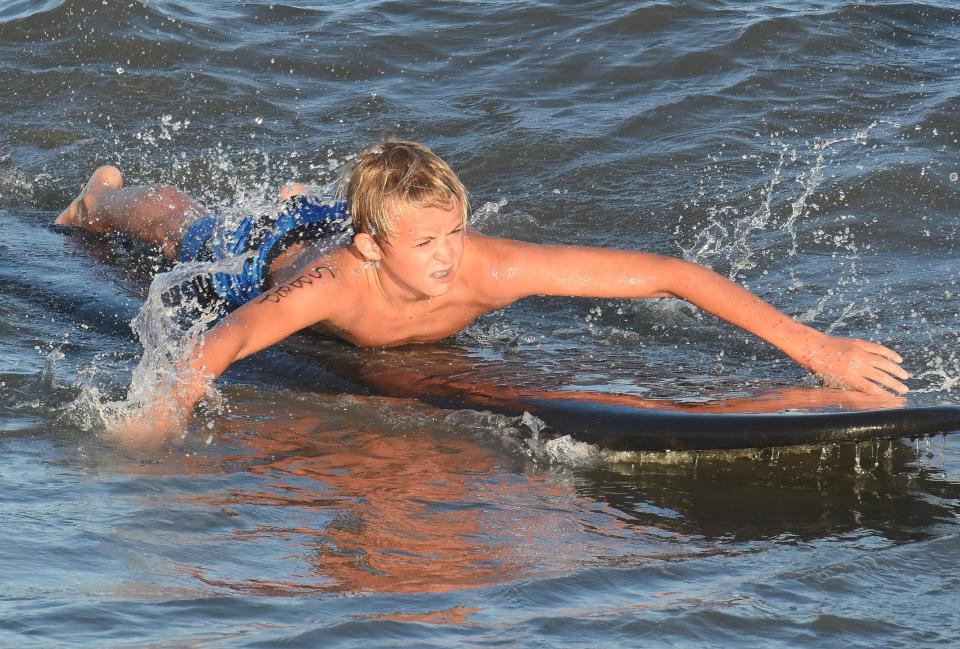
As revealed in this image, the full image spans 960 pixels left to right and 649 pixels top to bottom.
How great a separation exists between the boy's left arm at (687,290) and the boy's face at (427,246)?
29 cm

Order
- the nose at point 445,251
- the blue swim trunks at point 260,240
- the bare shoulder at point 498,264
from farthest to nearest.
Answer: the blue swim trunks at point 260,240, the bare shoulder at point 498,264, the nose at point 445,251

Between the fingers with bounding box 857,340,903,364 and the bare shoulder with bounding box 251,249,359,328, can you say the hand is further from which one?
the bare shoulder with bounding box 251,249,359,328

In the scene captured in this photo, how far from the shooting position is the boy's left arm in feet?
15.3

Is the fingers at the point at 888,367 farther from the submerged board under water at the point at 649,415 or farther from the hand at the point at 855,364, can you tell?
the submerged board under water at the point at 649,415

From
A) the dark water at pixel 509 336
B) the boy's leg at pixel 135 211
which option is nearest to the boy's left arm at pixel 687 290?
the dark water at pixel 509 336

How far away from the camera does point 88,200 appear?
7.23 metres

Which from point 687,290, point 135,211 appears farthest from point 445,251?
point 135,211

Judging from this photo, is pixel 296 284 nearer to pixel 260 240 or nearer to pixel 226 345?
pixel 226 345

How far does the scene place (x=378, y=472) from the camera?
174 inches

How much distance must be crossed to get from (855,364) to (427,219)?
5.31 ft

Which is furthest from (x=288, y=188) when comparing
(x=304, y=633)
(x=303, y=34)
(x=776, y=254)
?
(x=303, y=34)

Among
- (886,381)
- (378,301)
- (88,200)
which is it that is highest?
(88,200)

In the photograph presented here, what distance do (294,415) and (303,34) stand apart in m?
6.46

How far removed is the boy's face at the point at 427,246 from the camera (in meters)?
4.73
